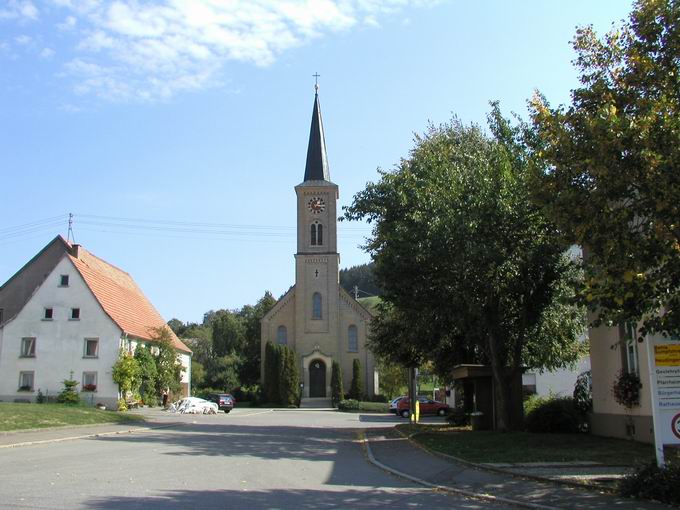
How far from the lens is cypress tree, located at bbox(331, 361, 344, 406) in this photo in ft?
214

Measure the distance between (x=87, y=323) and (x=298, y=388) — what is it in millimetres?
24924

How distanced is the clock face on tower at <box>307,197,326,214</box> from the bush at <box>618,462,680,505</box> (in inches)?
2374

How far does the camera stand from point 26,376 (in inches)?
1741

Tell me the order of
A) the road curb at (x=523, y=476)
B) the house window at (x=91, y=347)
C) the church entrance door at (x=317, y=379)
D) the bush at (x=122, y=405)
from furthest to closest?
the church entrance door at (x=317, y=379), the house window at (x=91, y=347), the bush at (x=122, y=405), the road curb at (x=523, y=476)

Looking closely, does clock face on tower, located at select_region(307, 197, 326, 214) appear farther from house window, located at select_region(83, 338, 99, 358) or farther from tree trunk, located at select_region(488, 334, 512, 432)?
tree trunk, located at select_region(488, 334, 512, 432)

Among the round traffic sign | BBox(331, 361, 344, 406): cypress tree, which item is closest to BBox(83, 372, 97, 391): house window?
BBox(331, 361, 344, 406): cypress tree

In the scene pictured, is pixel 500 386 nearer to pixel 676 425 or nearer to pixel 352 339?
pixel 676 425

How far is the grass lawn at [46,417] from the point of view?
2445 cm

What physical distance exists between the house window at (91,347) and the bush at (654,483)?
39267mm

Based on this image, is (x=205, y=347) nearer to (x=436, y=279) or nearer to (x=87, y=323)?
(x=87, y=323)

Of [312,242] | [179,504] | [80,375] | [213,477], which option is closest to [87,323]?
[80,375]

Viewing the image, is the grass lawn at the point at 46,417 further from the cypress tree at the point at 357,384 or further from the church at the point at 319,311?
the church at the point at 319,311

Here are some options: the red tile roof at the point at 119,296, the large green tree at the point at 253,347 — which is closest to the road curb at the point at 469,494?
the red tile roof at the point at 119,296

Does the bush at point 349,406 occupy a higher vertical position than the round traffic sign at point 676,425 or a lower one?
lower
